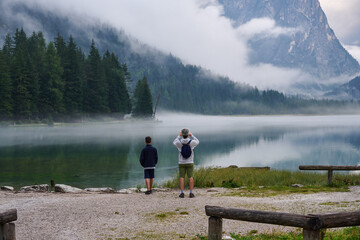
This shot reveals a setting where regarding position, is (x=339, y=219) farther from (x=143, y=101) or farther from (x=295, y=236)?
(x=143, y=101)

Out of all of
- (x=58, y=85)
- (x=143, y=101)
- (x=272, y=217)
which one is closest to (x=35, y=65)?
(x=58, y=85)

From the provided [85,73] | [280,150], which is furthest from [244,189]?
[85,73]

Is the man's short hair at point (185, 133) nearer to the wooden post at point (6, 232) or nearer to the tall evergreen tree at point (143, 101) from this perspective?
the wooden post at point (6, 232)

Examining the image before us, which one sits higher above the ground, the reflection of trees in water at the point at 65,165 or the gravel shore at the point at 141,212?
the gravel shore at the point at 141,212

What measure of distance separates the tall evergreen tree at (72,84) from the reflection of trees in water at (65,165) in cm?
4746

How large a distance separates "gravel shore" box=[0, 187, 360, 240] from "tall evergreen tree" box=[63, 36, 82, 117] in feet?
255

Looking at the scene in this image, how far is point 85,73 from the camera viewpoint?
315ft

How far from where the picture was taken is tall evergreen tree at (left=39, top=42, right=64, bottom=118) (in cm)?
8088

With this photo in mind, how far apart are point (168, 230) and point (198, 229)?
759 mm

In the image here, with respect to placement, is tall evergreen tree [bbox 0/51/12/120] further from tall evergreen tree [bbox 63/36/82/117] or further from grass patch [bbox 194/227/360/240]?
grass patch [bbox 194/227/360/240]

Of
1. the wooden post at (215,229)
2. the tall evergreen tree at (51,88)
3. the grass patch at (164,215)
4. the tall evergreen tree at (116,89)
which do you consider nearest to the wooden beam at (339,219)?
the wooden post at (215,229)

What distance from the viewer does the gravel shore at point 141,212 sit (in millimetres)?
8469

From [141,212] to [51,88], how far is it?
77.7m

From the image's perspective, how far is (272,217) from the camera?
5.84m
